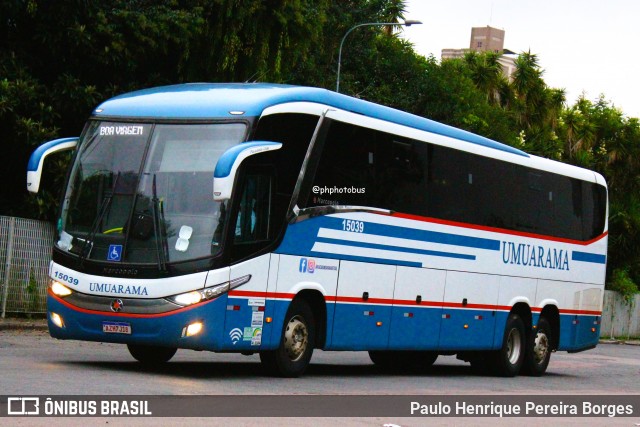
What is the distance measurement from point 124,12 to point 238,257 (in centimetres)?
1364

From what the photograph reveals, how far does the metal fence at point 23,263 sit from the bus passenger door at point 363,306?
9637 mm

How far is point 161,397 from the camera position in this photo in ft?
38.1

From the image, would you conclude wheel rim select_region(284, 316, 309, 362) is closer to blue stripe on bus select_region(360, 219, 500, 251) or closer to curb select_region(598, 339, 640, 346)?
blue stripe on bus select_region(360, 219, 500, 251)

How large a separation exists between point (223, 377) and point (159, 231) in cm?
209

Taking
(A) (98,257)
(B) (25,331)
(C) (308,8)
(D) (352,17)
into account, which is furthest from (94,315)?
(D) (352,17)

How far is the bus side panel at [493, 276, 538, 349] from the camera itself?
806 inches

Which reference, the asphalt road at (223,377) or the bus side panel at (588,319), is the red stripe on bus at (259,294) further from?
the bus side panel at (588,319)

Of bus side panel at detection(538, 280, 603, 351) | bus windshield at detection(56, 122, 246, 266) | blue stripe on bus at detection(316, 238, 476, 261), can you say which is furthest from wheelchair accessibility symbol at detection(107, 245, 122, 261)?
bus side panel at detection(538, 280, 603, 351)

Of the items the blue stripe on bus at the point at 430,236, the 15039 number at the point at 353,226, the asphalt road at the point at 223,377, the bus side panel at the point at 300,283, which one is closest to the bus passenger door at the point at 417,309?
the blue stripe on bus at the point at 430,236

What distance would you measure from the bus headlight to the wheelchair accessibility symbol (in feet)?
2.21

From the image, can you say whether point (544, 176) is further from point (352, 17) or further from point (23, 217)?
point (352, 17)

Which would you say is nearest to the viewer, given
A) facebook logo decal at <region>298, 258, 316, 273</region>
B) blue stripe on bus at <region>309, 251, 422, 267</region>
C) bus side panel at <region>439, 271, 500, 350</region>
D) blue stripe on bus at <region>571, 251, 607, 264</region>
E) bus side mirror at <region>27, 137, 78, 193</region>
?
bus side mirror at <region>27, 137, 78, 193</region>

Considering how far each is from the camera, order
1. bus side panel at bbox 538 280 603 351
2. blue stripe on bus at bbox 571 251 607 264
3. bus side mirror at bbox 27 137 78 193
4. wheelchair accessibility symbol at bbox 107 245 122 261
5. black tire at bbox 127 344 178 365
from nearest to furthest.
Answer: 1. wheelchair accessibility symbol at bbox 107 245 122 261
2. bus side mirror at bbox 27 137 78 193
3. black tire at bbox 127 344 178 365
4. bus side panel at bbox 538 280 603 351
5. blue stripe on bus at bbox 571 251 607 264

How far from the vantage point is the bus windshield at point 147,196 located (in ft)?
46.1
